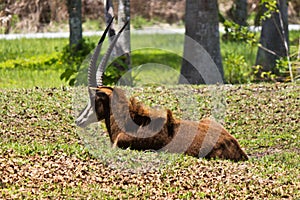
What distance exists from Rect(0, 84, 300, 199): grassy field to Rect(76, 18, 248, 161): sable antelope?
27cm

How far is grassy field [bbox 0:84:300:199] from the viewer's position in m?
6.97

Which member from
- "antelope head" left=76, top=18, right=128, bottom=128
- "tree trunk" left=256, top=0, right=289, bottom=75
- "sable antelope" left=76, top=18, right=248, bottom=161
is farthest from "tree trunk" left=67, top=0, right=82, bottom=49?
"sable antelope" left=76, top=18, right=248, bottom=161

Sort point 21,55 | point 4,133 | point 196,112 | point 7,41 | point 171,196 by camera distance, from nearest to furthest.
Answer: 1. point 171,196
2. point 4,133
3. point 196,112
4. point 21,55
5. point 7,41

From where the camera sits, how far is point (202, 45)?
14.5 metres

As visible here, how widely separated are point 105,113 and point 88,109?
29 centimetres

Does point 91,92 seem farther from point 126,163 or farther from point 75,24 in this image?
point 75,24

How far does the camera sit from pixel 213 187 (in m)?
7.18

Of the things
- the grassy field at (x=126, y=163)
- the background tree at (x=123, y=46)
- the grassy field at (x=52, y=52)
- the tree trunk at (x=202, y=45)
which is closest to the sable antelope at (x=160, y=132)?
the grassy field at (x=126, y=163)

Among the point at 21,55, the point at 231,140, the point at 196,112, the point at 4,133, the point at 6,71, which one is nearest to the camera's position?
the point at 231,140

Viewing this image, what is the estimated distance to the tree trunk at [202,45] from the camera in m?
14.2

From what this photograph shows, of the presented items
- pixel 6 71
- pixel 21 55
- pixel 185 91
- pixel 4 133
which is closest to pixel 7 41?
pixel 21 55

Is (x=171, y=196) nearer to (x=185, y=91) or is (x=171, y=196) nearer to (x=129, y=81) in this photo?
(x=185, y=91)

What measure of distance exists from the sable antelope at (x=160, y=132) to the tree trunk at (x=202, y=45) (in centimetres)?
549

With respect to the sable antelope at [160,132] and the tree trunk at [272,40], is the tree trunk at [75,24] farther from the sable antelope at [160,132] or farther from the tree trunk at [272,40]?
the sable antelope at [160,132]
